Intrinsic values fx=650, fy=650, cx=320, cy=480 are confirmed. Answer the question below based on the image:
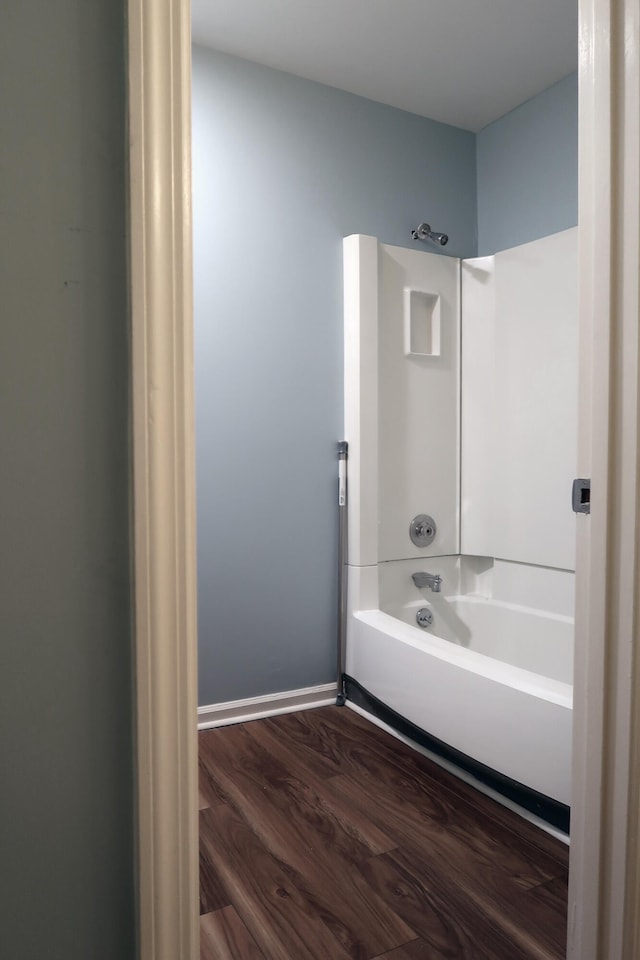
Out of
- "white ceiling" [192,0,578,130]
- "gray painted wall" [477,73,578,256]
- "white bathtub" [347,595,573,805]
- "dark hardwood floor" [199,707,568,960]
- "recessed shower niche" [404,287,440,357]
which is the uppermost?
"white ceiling" [192,0,578,130]

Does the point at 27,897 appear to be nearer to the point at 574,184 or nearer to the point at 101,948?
the point at 101,948

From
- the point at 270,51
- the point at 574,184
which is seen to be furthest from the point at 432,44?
the point at 574,184

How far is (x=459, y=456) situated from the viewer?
3.04 m

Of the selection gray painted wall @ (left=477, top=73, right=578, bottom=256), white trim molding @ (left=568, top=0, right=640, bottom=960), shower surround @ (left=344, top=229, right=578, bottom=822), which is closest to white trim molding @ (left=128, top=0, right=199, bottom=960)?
white trim molding @ (left=568, top=0, right=640, bottom=960)

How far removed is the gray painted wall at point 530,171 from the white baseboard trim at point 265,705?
218 centimetres

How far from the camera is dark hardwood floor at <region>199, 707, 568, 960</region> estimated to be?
139cm

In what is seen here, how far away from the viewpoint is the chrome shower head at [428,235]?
2.86 metres

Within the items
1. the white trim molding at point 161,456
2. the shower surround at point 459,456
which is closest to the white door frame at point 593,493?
the white trim molding at point 161,456

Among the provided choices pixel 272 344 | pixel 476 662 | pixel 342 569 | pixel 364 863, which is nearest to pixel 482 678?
pixel 476 662

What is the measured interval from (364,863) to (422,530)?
59.2 inches

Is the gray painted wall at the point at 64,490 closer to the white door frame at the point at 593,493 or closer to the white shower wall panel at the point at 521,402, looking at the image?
the white door frame at the point at 593,493

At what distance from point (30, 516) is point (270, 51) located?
2489 mm

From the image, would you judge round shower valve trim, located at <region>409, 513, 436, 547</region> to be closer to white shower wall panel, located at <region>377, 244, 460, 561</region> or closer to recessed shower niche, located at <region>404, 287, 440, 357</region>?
white shower wall panel, located at <region>377, 244, 460, 561</region>

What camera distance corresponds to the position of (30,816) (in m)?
0.65
